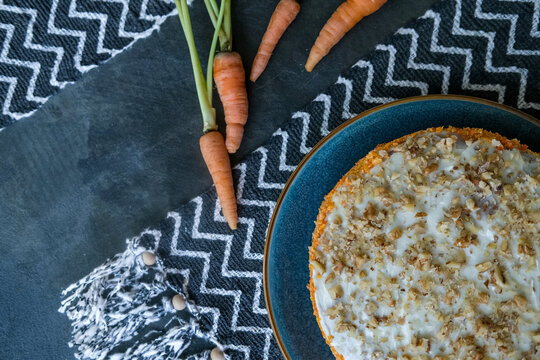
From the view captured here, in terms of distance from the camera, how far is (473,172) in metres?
1.41

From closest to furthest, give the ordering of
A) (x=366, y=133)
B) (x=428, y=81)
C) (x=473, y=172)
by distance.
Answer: (x=473, y=172) → (x=366, y=133) → (x=428, y=81)

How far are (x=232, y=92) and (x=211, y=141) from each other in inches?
7.8

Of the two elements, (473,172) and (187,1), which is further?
(187,1)

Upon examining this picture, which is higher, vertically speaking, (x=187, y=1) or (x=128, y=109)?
(x=187, y=1)

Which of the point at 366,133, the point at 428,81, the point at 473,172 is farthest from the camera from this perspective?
the point at 428,81

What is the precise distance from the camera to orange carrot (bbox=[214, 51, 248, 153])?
6.07 ft

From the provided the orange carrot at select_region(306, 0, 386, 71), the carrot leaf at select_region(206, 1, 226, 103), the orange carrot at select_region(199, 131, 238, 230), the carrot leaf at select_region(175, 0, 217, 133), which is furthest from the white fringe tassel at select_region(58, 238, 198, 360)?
the orange carrot at select_region(306, 0, 386, 71)

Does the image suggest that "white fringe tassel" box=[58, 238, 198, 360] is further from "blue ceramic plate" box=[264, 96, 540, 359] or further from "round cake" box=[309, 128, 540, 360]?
"round cake" box=[309, 128, 540, 360]

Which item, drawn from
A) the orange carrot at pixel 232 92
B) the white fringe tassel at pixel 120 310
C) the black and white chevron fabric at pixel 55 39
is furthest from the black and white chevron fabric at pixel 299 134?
the black and white chevron fabric at pixel 55 39

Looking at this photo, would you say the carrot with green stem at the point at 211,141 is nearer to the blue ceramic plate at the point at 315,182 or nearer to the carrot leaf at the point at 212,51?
the carrot leaf at the point at 212,51

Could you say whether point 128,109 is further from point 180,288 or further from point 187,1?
point 180,288

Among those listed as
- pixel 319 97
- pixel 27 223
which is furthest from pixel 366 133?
pixel 27 223

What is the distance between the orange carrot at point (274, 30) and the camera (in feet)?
6.07

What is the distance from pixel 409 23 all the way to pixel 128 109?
112 cm
